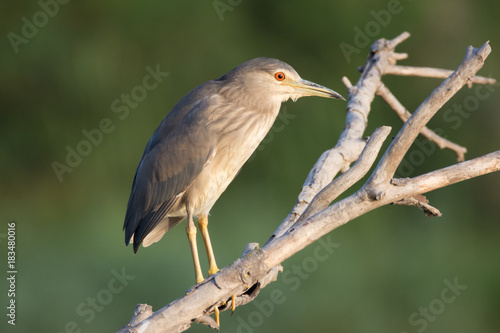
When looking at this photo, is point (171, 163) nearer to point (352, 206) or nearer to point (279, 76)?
point (279, 76)

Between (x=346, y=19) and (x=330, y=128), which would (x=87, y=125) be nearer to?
(x=330, y=128)

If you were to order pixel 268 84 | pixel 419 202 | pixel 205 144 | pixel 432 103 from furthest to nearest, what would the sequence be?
pixel 268 84 < pixel 205 144 < pixel 419 202 < pixel 432 103

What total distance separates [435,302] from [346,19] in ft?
7.82

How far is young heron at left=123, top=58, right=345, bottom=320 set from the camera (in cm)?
226

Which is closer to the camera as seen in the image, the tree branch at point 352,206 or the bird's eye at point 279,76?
the tree branch at point 352,206

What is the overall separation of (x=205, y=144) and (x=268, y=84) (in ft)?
1.17

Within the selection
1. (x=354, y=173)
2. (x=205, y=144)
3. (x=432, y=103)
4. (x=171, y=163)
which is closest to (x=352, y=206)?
(x=354, y=173)

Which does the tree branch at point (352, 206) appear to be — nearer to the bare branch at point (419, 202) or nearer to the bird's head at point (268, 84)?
the bare branch at point (419, 202)

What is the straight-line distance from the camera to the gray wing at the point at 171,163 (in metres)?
2.25

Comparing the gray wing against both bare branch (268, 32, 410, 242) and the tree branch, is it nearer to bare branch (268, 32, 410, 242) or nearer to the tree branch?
bare branch (268, 32, 410, 242)

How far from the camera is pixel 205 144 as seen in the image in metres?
2.24

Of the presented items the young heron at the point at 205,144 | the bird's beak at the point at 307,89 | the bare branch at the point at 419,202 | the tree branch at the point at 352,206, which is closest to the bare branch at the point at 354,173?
the tree branch at the point at 352,206

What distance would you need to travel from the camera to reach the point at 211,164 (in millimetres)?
2273

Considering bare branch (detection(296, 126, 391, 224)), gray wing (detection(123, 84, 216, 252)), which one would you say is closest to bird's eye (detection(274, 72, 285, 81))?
gray wing (detection(123, 84, 216, 252))
